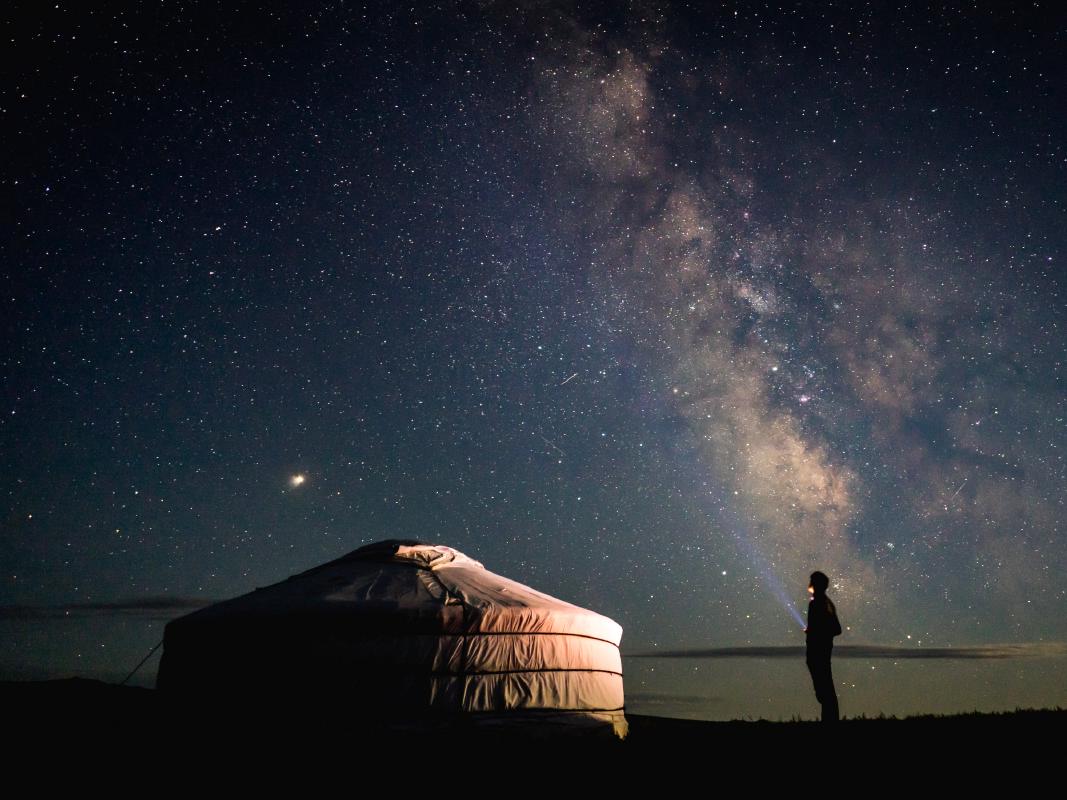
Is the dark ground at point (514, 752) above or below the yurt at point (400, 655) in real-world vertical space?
below

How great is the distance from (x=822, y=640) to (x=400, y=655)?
11.2ft

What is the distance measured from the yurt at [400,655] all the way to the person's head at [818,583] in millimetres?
2067

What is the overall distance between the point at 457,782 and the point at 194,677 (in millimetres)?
3015

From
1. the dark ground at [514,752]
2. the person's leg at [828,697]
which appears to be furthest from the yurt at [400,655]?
the person's leg at [828,697]

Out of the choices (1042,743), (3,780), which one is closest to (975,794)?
(1042,743)

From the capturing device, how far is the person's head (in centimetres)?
542

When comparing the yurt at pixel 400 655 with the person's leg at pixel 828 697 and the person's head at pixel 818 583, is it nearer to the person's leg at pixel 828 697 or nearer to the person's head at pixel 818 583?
the person's leg at pixel 828 697

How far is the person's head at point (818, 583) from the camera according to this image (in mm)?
5422

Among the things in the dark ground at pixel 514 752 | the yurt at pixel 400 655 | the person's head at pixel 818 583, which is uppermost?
the person's head at pixel 818 583

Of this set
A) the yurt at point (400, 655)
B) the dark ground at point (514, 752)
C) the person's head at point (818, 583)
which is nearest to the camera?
the dark ground at point (514, 752)

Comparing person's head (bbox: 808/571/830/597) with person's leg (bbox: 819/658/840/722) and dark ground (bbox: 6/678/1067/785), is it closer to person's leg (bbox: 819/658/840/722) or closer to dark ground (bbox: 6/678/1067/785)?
person's leg (bbox: 819/658/840/722)

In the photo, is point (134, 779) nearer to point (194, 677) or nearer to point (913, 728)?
point (194, 677)

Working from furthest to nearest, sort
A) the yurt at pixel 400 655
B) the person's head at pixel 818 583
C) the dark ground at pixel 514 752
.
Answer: the person's head at pixel 818 583 → the yurt at pixel 400 655 → the dark ground at pixel 514 752

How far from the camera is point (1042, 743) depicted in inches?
156
